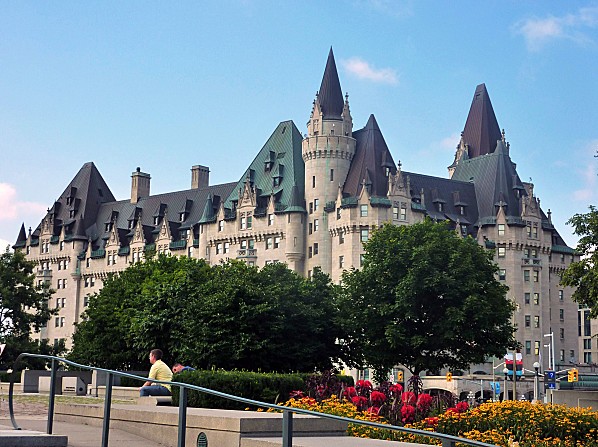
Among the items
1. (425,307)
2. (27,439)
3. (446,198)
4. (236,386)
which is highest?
(446,198)

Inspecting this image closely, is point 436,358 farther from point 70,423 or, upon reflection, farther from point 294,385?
point 70,423

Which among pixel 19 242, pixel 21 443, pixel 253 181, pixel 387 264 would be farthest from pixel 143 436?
pixel 19 242

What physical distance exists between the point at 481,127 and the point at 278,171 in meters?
42.3

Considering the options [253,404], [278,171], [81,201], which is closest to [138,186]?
[81,201]

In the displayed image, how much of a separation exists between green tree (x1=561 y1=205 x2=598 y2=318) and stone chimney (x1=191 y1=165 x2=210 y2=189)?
4124 inches

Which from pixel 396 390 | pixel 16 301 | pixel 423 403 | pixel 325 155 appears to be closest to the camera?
pixel 423 403

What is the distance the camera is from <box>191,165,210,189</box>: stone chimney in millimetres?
145000

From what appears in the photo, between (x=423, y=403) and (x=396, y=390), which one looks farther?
(x=396, y=390)

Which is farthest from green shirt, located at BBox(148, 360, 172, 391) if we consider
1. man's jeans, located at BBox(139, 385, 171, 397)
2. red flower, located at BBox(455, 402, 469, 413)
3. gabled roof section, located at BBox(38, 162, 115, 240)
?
gabled roof section, located at BBox(38, 162, 115, 240)

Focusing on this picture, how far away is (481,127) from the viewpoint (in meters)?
148

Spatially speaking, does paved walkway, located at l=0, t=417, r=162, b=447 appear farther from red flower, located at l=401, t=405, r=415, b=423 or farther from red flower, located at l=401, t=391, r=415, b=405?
red flower, located at l=401, t=391, r=415, b=405

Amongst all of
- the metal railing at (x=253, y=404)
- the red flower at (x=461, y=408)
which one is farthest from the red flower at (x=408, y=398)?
the metal railing at (x=253, y=404)

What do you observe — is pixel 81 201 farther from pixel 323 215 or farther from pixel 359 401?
pixel 359 401

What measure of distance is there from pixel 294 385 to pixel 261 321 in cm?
2700
